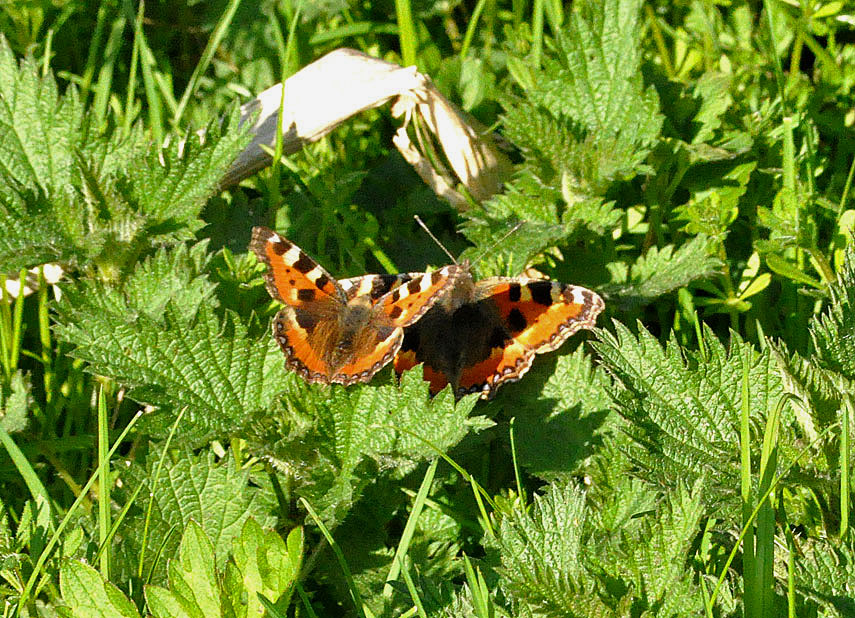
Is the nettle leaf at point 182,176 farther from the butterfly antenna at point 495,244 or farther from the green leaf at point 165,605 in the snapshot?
the green leaf at point 165,605

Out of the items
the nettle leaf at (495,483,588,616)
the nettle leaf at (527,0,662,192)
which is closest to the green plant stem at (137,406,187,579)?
the nettle leaf at (495,483,588,616)

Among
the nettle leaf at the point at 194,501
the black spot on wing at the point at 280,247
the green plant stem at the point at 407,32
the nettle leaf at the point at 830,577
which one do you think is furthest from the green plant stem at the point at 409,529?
the green plant stem at the point at 407,32

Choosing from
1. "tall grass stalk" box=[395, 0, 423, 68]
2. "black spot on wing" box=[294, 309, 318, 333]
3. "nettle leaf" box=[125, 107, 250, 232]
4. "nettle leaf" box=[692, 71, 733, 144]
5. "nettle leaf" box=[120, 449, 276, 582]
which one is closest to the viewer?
"nettle leaf" box=[120, 449, 276, 582]

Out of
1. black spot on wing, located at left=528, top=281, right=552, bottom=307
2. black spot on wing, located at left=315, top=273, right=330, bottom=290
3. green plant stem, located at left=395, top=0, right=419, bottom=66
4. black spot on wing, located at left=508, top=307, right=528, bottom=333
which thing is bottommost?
black spot on wing, located at left=508, top=307, right=528, bottom=333

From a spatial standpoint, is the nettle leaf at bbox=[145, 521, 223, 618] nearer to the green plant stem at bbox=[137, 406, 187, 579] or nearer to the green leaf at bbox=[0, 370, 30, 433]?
the green plant stem at bbox=[137, 406, 187, 579]

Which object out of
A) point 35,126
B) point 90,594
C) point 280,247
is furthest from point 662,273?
point 35,126

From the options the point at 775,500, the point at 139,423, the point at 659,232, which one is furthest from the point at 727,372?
the point at 139,423
